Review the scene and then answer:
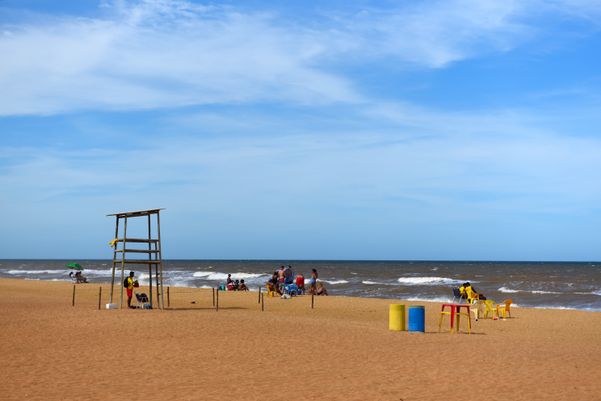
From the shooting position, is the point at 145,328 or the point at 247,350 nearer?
the point at 247,350

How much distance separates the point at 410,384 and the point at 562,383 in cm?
255

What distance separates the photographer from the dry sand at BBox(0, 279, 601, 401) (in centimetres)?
1018

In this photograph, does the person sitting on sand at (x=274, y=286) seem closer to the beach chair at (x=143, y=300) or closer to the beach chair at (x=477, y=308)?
the beach chair at (x=143, y=300)

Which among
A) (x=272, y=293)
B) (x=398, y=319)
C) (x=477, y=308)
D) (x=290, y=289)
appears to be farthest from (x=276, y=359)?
(x=272, y=293)

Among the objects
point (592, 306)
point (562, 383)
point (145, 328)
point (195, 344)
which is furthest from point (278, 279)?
point (562, 383)

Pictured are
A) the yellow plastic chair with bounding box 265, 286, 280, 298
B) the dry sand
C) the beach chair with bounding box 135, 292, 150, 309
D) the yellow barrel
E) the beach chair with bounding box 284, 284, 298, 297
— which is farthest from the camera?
the yellow plastic chair with bounding box 265, 286, 280, 298

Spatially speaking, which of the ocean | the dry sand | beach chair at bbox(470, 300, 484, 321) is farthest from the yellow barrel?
the ocean

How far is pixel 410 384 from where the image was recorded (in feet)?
35.4

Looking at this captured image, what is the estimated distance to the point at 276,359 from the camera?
13031mm

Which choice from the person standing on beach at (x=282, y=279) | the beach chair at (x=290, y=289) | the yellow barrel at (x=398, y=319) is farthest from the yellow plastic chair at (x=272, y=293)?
the yellow barrel at (x=398, y=319)

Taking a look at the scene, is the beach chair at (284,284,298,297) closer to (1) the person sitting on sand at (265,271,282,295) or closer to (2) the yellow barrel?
(1) the person sitting on sand at (265,271,282,295)

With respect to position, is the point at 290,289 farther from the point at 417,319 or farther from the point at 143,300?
the point at 417,319

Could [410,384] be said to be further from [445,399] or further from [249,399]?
[249,399]

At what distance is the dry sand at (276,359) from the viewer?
401 inches
